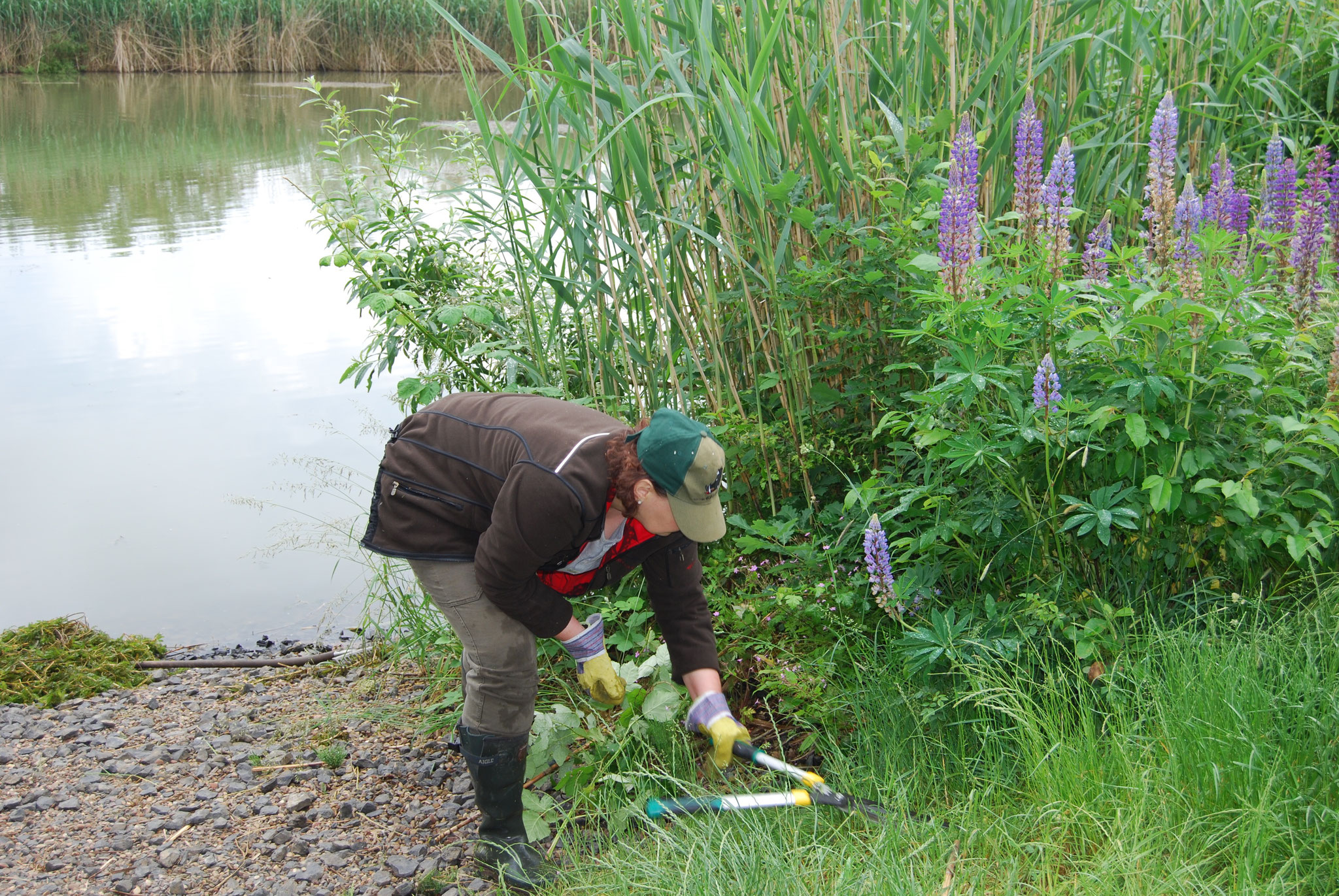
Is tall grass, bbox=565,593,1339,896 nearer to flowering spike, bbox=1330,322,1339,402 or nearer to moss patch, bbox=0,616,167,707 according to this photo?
flowering spike, bbox=1330,322,1339,402

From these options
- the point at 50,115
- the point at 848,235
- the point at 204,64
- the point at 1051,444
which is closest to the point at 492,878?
the point at 1051,444

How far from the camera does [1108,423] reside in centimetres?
231

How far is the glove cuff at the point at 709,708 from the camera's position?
8.38 ft

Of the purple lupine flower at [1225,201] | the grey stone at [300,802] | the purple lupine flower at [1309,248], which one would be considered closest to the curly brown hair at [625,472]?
the grey stone at [300,802]

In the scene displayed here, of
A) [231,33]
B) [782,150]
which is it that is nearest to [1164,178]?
[782,150]

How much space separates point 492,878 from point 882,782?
1038mm

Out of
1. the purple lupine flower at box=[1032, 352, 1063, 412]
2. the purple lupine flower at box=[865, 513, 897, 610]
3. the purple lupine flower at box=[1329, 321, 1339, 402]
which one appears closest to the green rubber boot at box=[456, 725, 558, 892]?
the purple lupine flower at box=[865, 513, 897, 610]

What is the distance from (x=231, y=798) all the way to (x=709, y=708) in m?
1.48

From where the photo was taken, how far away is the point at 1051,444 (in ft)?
7.76

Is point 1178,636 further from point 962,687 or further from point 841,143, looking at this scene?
point 841,143

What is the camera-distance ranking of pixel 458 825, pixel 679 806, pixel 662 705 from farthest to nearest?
pixel 458 825
pixel 662 705
pixel 679 806

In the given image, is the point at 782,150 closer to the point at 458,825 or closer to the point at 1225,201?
the point at 1225,201

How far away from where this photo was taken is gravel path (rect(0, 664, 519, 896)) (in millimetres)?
2625

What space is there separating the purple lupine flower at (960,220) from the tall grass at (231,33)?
1582 cm
